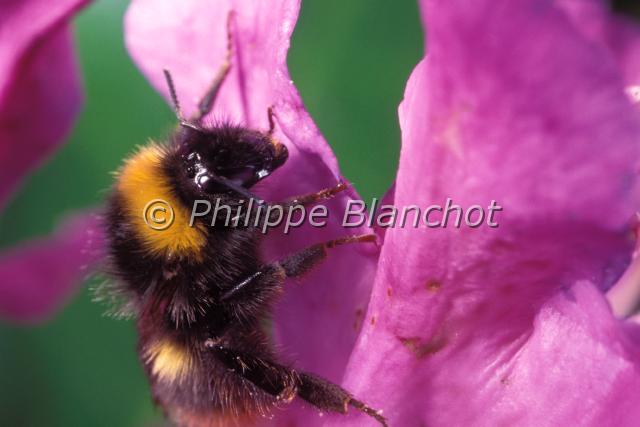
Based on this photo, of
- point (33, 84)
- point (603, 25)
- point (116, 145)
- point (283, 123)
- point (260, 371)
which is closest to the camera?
point (603, 25)

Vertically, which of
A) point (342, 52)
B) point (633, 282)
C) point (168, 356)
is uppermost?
point (342, 52)

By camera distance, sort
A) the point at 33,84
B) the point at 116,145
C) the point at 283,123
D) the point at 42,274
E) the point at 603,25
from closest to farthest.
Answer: the point at 603,25 < the point at 283,123 < the point at 33,84 < the point at 42,274 < the point at 116,145

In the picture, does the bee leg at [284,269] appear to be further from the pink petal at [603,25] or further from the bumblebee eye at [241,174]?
the pink petal at [603,25]

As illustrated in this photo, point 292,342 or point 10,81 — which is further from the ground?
point 10,81

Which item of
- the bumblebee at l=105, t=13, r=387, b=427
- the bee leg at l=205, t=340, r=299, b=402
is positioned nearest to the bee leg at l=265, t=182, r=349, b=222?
the bumblebee at l=105, t=13, r=387, b=427

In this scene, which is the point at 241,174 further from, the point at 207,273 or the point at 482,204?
the point at 482,204

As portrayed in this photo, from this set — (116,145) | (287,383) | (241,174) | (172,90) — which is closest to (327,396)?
(287,383)

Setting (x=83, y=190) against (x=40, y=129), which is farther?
(x=83, y=190)

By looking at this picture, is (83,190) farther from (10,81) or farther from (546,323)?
(546,323)

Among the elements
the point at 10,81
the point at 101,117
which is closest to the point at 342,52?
the point at 101,117
